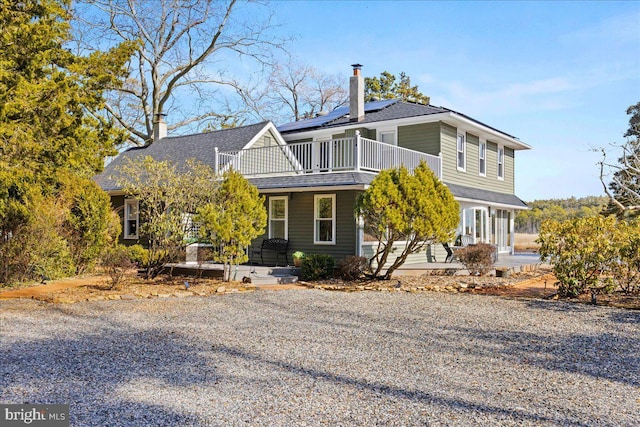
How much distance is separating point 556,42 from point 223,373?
51.1ft

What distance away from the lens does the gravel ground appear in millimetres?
3961

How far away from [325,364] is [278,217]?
11360 mm

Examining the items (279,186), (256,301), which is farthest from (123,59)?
(256,301)

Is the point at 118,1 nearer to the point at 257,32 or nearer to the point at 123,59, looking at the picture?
the point at 257,32

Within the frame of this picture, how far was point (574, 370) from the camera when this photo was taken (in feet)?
17.3

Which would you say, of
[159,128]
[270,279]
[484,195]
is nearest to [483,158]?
[484,195]

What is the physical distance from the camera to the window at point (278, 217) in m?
16.3

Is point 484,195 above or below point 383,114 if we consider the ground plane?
below

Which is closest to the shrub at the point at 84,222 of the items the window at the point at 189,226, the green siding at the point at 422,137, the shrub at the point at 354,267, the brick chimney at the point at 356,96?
the window at the point at 189,226

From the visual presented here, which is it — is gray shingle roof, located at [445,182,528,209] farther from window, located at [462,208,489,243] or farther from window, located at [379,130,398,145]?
window, located at [379,130,398,145]

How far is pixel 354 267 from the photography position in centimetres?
1309

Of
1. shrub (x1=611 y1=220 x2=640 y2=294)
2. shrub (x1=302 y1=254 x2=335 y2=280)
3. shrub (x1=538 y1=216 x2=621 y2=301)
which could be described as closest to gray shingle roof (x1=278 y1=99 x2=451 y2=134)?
shrub (x1=302 y1=254 x2=335 y2=280)

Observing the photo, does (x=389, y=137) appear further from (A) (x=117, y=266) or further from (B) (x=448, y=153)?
(A) (x=117, y=266)

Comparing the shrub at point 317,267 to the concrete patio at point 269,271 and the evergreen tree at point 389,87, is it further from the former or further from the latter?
the evergreen tree at point 389,87
